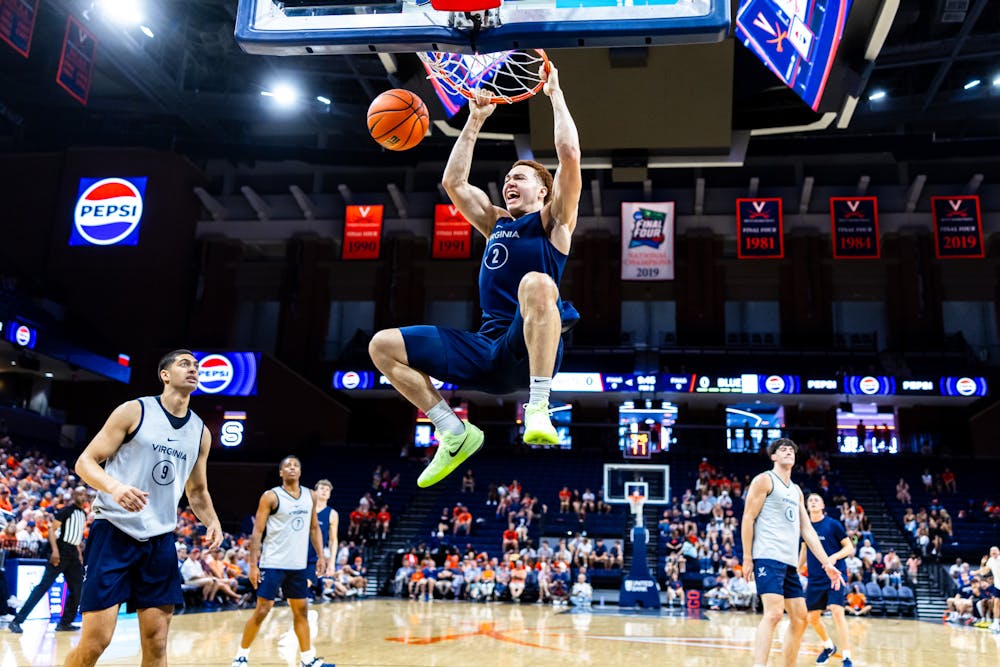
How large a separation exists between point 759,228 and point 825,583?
18.5 metres

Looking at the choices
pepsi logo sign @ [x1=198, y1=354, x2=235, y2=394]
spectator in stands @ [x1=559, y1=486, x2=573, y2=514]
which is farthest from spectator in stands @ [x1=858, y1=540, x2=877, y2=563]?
pepsi logo sign @ [x1=198, y1=354, x2=235, y2=394]

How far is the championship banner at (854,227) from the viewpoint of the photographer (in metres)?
24.6

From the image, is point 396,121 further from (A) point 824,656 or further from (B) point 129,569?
(A) point 824,656

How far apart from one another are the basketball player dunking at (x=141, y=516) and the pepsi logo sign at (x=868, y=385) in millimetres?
23961

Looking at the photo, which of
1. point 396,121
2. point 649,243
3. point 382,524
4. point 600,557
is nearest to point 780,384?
point 649,243

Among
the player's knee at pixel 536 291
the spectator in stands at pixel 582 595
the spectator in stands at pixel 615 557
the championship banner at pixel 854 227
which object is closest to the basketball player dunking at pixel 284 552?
the player's knee at pixel 536 291

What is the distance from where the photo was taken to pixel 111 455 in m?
4.71

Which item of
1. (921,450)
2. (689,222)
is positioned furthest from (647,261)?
(921,450)

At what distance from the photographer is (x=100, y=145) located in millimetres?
27375

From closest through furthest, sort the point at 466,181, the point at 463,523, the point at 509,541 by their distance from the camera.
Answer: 1. the point at 466,181
2. the point at 509,541
3. the point at 463,523

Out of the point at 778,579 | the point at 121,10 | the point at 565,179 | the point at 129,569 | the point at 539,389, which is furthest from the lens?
the point at 121,10

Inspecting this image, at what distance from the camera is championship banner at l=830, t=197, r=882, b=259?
80.8 ft

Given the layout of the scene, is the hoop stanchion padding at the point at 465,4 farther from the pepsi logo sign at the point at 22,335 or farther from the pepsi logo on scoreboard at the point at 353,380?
the pepsi logo on scoreboard at the point at 353,380

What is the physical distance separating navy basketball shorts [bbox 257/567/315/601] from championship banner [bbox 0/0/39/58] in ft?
43.1
